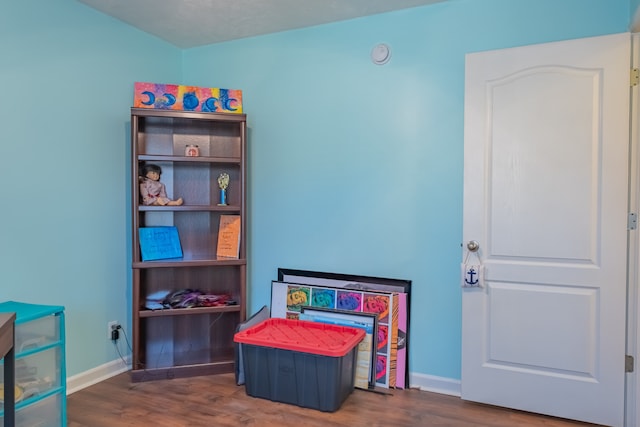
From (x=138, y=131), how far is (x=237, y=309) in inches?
52.6

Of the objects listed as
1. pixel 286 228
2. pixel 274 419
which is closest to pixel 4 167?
pixel 286 228

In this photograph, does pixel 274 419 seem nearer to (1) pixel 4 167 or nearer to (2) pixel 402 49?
(1) pixel 4 167

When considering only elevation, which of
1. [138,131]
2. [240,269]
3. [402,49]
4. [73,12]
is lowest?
[240,269]

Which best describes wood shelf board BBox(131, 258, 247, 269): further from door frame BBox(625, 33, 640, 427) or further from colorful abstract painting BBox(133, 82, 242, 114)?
door frame BBox(625, 33, 640, 427)

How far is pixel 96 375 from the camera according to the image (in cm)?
270

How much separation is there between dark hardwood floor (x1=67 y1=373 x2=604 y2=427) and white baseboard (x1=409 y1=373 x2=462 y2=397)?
45 millimetres

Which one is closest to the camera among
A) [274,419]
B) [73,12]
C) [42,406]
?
[42,406]

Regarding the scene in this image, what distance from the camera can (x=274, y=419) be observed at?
7.32 ft

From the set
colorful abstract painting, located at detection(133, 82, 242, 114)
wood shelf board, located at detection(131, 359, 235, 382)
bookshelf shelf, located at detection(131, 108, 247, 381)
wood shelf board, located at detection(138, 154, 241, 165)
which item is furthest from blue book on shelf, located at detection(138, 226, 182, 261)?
colorful abstract painting, located at detection(133, 82, 242, 114)

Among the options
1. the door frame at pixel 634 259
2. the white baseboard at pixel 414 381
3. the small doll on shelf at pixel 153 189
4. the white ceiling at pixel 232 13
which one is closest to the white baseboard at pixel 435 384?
the white baseboard at pixel 414 381

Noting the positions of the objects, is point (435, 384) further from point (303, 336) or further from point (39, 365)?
point (39, 365)

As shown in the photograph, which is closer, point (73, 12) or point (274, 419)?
point (274, 419)

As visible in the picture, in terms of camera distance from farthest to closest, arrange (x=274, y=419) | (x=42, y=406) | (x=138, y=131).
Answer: (x=138, y=131)
(x=274, y=419)
(x=42, y=406)

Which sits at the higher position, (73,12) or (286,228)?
(73,12)
